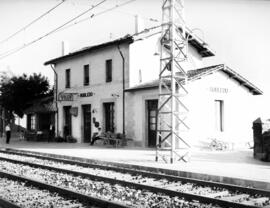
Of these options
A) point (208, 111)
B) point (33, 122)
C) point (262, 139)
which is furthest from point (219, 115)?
point (33, 122)

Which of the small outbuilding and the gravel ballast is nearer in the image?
the gravel ballast

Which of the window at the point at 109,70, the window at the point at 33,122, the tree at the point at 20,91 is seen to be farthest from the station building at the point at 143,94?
the window at the point at 33,122

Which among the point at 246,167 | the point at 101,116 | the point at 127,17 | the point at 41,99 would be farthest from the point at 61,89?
the point at 246,167

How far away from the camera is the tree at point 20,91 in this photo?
31.4 meters

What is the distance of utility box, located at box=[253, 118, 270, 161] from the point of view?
45.8 feet

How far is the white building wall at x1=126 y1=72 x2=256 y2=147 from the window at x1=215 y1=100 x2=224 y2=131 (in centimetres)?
18

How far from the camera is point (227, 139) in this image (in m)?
20.8

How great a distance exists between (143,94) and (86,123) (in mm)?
6687

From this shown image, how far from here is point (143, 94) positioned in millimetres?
20969

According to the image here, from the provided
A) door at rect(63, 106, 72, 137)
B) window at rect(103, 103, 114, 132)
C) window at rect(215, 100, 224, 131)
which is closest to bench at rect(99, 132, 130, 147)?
window at rect(103, 103, 114, 132)

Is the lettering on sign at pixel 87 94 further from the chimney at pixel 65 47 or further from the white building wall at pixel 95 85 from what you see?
the chimney at pixel 65 47

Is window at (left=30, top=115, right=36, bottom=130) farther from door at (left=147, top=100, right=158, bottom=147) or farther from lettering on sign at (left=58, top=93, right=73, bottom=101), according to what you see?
door at (left=147, top=100, right=158, bottom=147)

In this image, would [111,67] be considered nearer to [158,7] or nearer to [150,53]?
[150,53]

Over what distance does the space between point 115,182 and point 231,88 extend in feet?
44.4
